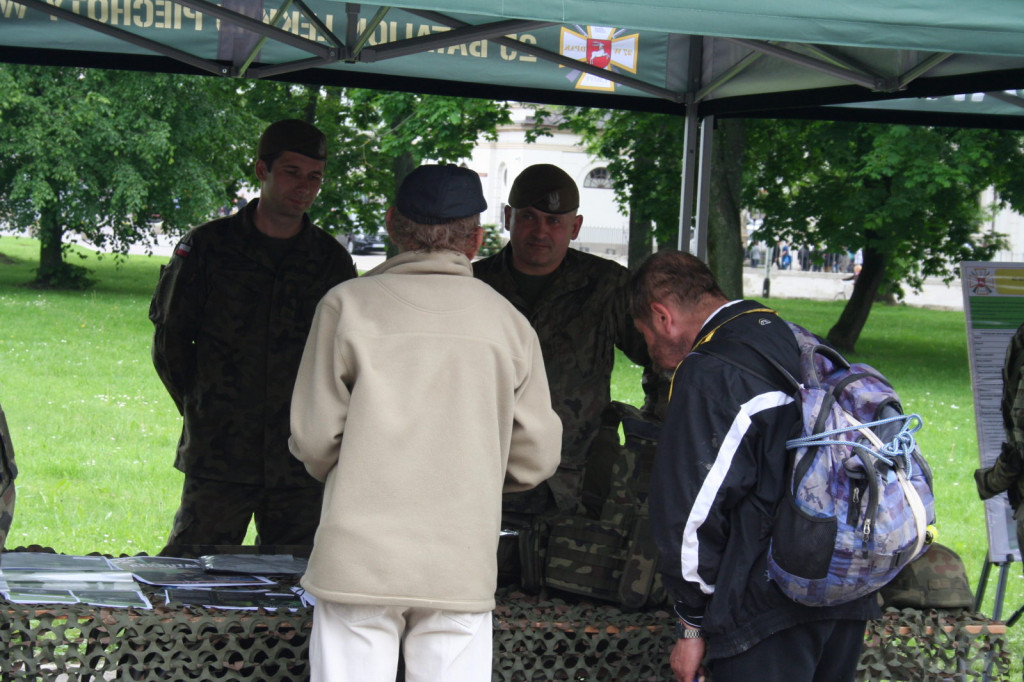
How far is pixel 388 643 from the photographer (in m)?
2.16

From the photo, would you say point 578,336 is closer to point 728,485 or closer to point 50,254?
point 728,485

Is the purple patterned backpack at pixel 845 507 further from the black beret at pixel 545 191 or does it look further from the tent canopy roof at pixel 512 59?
the black beret at pixel 545 191

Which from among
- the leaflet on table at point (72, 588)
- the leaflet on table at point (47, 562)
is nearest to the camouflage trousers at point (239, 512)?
the leaflet on table at point (47, 562)

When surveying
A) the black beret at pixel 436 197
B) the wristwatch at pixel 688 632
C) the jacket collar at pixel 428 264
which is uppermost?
the black beret at pixel 436 197

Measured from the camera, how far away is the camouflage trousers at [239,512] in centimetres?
365

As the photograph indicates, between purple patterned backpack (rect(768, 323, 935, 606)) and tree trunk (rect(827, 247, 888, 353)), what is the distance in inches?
546

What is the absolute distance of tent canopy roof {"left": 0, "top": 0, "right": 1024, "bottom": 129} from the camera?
3.61 meters

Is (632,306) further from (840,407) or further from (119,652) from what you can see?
(119,652)

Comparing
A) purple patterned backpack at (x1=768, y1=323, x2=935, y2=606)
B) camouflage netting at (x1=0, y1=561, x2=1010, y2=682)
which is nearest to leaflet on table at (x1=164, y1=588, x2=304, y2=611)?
camouflage netting at (x1=0, y1=561, x2=1010, y2=682)

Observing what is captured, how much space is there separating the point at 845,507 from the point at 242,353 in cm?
216

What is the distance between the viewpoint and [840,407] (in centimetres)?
230

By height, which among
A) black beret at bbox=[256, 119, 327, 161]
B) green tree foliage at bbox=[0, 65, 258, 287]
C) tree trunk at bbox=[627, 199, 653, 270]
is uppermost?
green tree foliage at bbox=[0, 65, 258, 287]

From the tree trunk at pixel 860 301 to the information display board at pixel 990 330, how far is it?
1154 cm

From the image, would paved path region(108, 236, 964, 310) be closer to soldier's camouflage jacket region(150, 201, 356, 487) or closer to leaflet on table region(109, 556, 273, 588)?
soldier's camouflage jacket region(150, 201, 356, 487)
